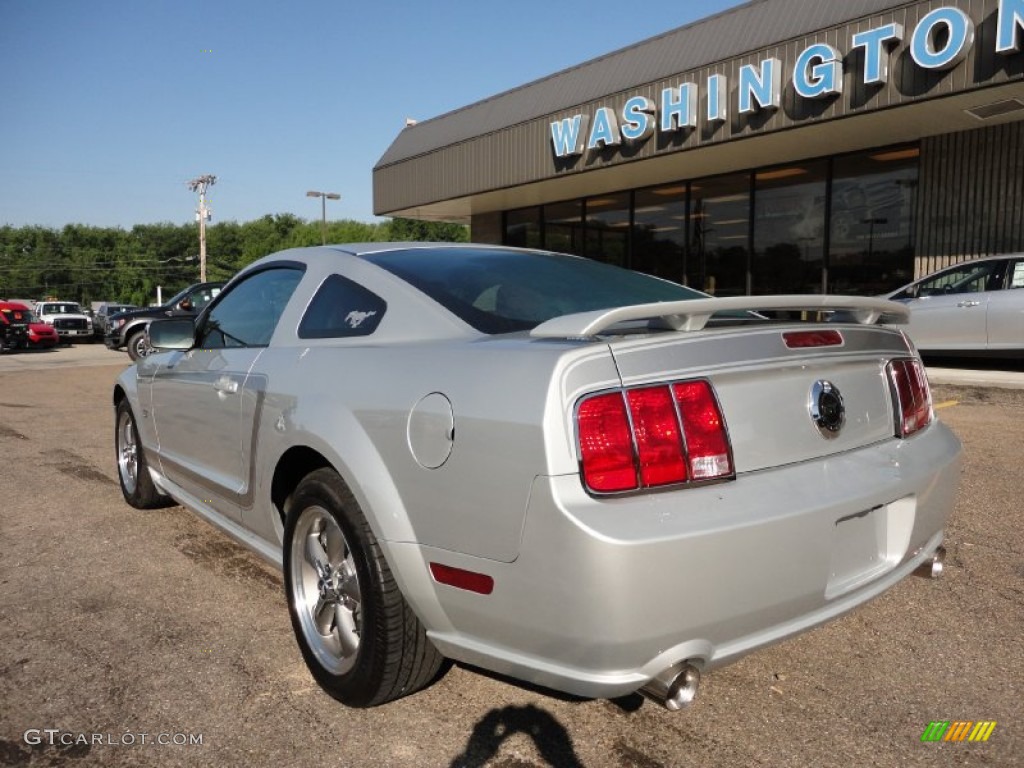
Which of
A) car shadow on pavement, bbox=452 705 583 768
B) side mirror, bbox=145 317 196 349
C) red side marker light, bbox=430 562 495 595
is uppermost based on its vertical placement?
side mirror, bbox=145 317 196 349

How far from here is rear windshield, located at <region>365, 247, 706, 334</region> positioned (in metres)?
2.53

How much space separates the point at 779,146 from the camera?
13.3m

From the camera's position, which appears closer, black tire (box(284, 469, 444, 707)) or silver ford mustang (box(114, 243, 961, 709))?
silver ford mustang (box(114, 243, 961, 709))

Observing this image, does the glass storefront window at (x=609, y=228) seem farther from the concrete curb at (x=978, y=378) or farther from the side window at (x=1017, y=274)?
the side window at (x=1017, y=274)

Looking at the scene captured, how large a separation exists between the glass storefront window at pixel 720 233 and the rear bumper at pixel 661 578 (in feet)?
46.9

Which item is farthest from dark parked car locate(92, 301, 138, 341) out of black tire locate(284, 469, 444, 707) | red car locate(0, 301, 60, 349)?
black tire locate(284, 469, 444, 707)

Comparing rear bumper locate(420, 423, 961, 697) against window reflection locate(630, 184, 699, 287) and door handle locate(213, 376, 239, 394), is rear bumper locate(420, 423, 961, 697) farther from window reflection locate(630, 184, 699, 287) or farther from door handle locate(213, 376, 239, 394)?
window reflection locate(630, 184, 699, 287)

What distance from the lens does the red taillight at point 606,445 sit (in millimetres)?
1806

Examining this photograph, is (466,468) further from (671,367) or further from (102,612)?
(102,612)

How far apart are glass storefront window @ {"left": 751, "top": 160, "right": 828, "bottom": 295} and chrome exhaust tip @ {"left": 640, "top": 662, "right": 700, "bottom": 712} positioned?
13.8m

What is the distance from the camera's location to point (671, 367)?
1.91 meters

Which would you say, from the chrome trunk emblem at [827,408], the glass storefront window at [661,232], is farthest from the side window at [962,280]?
the chrome trunk emblem at [827,408]

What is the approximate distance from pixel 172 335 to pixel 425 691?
214 cm

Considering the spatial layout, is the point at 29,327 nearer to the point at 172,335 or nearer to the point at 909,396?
the point at 172,335
